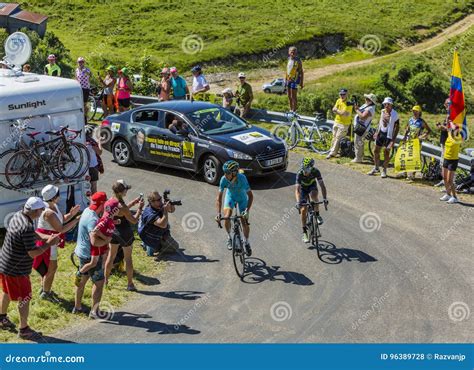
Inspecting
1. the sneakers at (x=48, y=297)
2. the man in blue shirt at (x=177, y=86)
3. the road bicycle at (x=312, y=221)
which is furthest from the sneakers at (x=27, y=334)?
the man in blue shirt at (x=177, y=86)

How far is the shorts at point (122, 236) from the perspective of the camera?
12.1 meters

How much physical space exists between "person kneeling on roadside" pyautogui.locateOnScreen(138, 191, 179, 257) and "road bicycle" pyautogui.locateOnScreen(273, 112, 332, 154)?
740 centimetres

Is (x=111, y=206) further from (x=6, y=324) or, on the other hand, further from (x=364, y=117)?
(x=364, y=117)

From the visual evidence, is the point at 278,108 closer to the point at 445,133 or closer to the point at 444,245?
the point at 445,133

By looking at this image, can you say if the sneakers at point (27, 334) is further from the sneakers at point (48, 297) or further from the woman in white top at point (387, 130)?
the woman in white top at point (387, 130)

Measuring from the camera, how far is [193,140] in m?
18.2

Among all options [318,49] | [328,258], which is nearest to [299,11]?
[318,49]

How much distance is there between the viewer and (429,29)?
2913 inches

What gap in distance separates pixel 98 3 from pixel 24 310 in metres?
65.8

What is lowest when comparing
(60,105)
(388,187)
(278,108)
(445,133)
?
(278,108)

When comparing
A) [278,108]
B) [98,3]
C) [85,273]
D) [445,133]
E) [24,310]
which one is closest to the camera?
[24,310]

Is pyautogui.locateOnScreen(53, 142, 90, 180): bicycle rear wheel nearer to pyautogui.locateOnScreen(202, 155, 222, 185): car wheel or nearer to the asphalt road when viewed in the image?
the asphalt road

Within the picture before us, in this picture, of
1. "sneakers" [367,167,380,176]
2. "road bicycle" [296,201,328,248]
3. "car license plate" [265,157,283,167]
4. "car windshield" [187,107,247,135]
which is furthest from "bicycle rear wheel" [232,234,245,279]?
"sneakers" [367,167,380,176]

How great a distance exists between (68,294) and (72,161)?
12.0 feet
